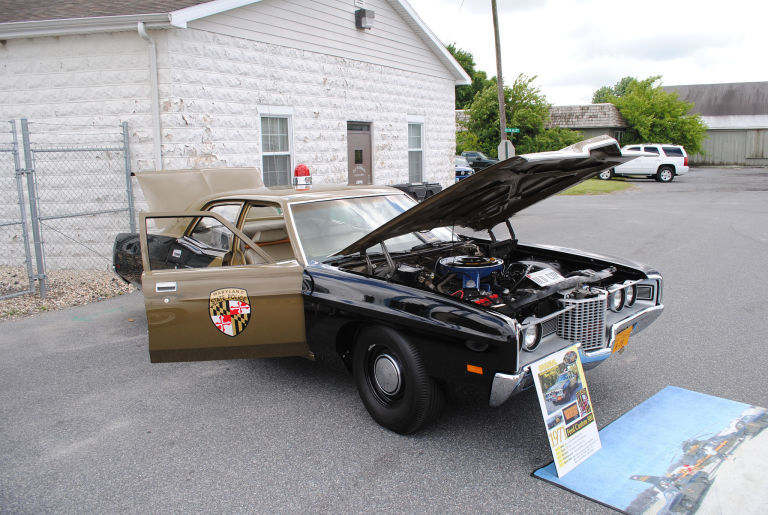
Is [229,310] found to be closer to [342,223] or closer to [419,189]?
[342,223]

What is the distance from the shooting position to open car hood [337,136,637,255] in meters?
3.25

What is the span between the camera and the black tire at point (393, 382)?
3.41 m

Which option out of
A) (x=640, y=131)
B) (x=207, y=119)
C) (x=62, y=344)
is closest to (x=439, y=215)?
(x=62, y=344)

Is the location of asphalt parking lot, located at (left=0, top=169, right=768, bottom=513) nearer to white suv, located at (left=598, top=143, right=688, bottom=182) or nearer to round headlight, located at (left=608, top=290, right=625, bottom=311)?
round headlight, located at (left=608, top=290, right=625, bottom=311)

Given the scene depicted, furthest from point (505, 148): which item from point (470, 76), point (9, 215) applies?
point (470, 76)

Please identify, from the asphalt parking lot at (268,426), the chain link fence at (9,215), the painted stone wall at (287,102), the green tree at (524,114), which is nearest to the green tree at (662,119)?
the green tree at (524,114)

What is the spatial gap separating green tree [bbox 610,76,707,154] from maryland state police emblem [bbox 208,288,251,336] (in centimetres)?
3595

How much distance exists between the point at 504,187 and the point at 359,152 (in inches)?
369

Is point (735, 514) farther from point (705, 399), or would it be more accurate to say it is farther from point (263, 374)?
point (263, 374)

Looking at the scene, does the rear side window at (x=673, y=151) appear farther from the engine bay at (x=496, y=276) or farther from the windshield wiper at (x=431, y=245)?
the windshield wiper at (x=431, y=245)

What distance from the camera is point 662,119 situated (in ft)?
115

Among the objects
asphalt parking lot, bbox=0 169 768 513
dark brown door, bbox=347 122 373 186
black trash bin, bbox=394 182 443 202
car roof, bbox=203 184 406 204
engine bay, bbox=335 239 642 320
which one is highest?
dark brown door, bbox=347 122 373 186

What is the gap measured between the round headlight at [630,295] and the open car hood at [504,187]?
83 centimetres

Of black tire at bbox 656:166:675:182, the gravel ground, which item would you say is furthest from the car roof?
black tire at bbox 656:166:675:182
